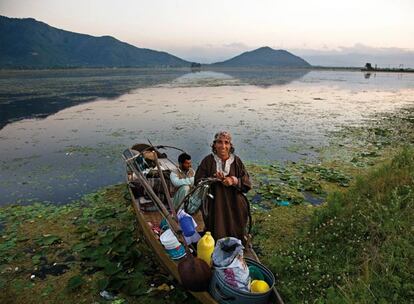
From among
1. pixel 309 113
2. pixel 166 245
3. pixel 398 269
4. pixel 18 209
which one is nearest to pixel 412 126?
pixel 309 113

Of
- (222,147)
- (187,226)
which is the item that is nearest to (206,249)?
(187,226)

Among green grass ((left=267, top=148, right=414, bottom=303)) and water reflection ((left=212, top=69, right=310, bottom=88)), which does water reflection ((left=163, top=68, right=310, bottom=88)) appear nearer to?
water reflection ((left=212, top=69, right=310, bottom=88))

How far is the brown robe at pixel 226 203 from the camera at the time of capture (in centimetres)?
536

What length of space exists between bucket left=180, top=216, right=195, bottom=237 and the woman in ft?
1.19

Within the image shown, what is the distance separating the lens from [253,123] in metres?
21.4

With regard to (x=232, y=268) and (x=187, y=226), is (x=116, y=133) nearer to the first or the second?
(x=187, y=226)

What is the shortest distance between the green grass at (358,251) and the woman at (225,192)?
1.30 m

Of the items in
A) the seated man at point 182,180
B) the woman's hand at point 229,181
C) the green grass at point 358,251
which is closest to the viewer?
the green grass at point 358,251

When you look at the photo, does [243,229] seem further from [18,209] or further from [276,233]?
[18,209]

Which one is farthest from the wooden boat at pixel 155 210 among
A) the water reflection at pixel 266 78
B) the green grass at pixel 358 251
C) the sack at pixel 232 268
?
the water reflection at pixel 266 78

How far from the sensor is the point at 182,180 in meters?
7.30

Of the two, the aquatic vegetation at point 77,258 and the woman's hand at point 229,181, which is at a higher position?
the woman's hand at point 229,181

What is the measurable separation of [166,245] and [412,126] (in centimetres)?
2015

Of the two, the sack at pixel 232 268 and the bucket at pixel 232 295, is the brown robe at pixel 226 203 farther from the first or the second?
the bucket at pixel 232 295
